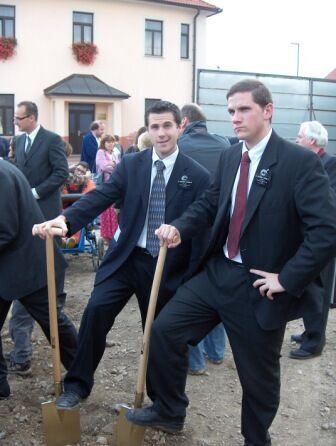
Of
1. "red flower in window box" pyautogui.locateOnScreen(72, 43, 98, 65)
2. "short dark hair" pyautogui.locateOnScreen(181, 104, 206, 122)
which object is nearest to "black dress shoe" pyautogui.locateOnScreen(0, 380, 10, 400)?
"short dark hair" pyautogui.locateOnScreen(181, 104, 206, 122)

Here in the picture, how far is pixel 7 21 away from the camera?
24.9 m

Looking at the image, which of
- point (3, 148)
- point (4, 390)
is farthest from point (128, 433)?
point (3, 148)

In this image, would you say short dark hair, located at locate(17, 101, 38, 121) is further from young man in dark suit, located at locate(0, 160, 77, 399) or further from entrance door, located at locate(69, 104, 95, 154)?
entrance door, located at locate(69, 104, 95, 154)

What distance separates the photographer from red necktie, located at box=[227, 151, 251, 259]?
10.2 feet

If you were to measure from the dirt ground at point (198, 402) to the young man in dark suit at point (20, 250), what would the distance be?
0.63m

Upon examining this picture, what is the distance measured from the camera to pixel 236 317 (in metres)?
3.15

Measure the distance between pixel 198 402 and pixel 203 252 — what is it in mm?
1291

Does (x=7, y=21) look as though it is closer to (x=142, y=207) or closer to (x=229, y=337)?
(x=142, y=207)

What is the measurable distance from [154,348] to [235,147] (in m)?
1.30

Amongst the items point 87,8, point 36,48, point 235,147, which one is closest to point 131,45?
point 87,8

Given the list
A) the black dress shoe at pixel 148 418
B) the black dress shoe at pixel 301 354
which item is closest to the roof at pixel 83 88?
the black dress shoe at pixel 301 354

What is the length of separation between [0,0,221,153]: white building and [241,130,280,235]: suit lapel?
23028 mm

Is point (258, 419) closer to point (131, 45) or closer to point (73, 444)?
point (73, 444)

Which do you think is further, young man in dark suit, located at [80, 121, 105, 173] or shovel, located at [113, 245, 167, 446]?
young man in dark suit, located at [80, 121, 105, 173]
